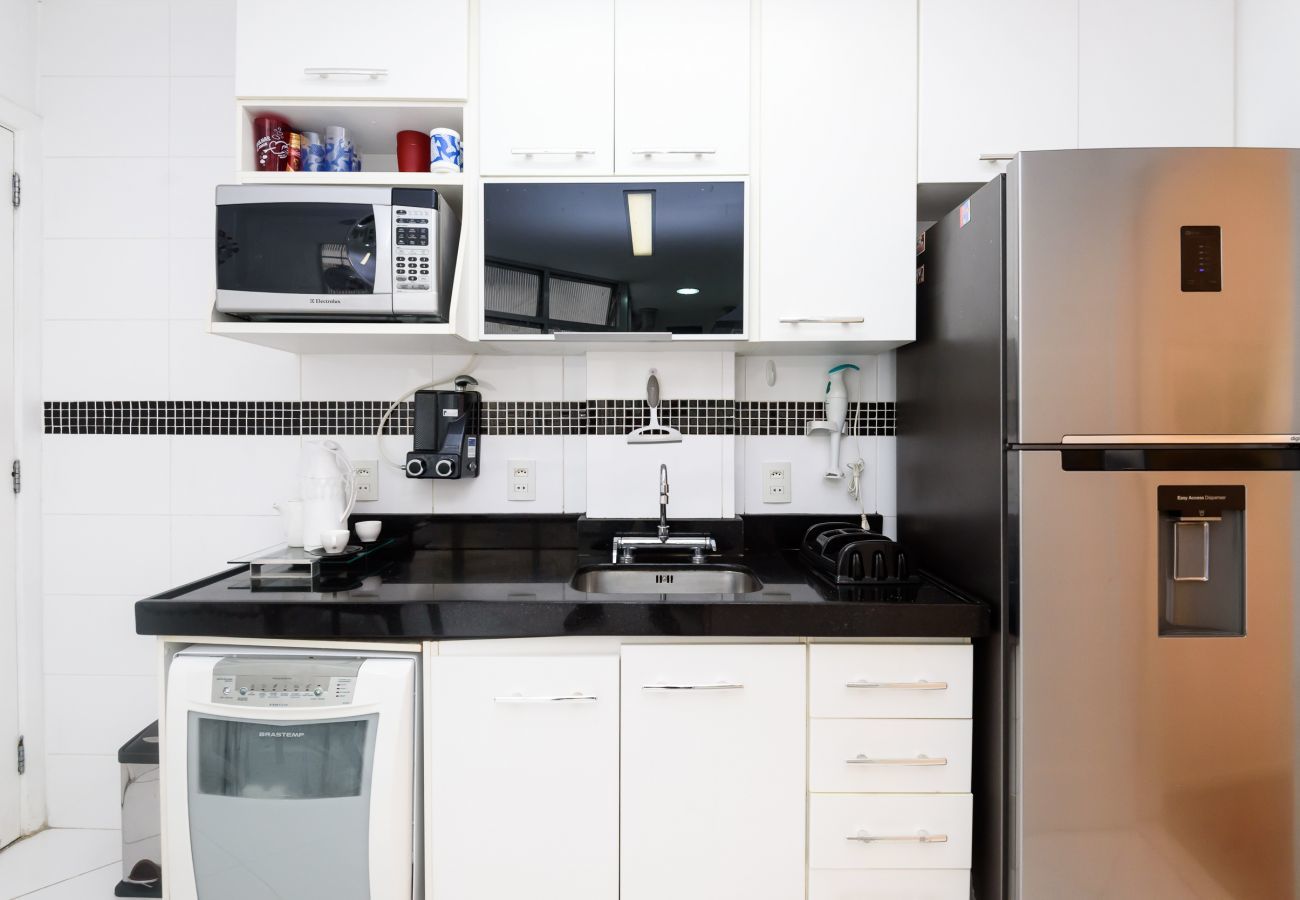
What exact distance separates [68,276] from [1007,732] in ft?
9.17

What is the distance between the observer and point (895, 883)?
56.0 inches

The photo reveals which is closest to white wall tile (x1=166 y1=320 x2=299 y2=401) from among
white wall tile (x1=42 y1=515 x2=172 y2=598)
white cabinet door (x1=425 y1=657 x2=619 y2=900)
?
white wall tile (x1=42 y1=515 x2=172 y2=598)

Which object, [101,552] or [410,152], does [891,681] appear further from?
[101,552]

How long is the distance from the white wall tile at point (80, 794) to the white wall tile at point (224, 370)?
116 cm

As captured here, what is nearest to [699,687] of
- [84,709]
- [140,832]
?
[140,832]

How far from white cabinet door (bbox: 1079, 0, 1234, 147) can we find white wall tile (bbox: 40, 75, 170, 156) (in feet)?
8.44

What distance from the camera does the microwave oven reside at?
1.61 m

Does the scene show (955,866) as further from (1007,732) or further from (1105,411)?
(1105,411)

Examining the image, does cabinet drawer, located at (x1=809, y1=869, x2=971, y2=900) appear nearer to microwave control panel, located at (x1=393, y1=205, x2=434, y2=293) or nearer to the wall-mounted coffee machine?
the wall-mounted coffee machine

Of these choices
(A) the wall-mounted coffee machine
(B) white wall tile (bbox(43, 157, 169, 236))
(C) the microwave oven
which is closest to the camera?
(C) the microwave oven

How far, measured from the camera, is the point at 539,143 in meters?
1.68

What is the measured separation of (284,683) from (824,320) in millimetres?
1460

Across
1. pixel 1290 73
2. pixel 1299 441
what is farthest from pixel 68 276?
pixel 1290 73

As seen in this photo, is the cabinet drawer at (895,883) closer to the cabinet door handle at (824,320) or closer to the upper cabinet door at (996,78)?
the cabinet door handle at (824,320)
